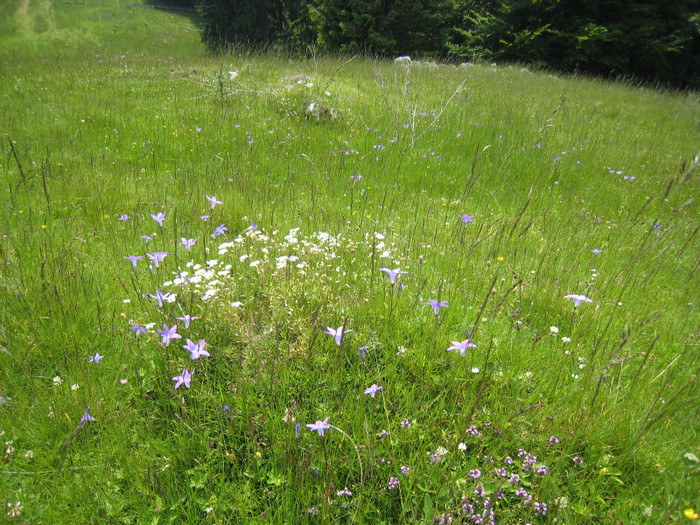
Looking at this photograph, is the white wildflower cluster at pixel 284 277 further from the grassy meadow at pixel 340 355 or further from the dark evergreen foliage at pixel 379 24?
the dark evergreen foliage at pixel 379 24

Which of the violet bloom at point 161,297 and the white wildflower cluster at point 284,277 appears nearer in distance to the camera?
the violet bloom at point 161,297

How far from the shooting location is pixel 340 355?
1227 millimetres

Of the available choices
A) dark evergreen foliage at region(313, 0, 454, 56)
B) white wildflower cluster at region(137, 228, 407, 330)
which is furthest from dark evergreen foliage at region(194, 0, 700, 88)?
white wildflower cluster at region(137, 228, 407, 330)

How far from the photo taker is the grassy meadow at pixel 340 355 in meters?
1.36

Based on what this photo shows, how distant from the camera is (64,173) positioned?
4.03 m

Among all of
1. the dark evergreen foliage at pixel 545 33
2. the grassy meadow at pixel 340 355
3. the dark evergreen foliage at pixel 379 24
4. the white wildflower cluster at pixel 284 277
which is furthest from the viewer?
the dark evergreen foliage at pixel 379 24

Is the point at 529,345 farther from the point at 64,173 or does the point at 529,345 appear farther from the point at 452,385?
the point at 64,173

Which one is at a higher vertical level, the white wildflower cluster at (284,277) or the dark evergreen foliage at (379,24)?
the dark evergreen foliage at (379,24)

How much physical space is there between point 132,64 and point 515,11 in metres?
17.2

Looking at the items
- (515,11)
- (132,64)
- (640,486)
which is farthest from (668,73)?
(640,486)

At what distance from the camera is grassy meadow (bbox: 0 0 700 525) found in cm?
136

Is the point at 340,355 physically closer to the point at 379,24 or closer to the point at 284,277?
the point at 284,277

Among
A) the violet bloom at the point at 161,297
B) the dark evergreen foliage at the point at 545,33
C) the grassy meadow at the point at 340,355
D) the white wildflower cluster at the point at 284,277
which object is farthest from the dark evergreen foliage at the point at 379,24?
the violet bloom at the point at 161,297

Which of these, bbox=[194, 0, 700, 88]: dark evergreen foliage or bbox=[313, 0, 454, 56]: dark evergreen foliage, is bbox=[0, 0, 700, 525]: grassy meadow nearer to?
bbox=[194, 0, 700, 88]: dark evergreen foliage
